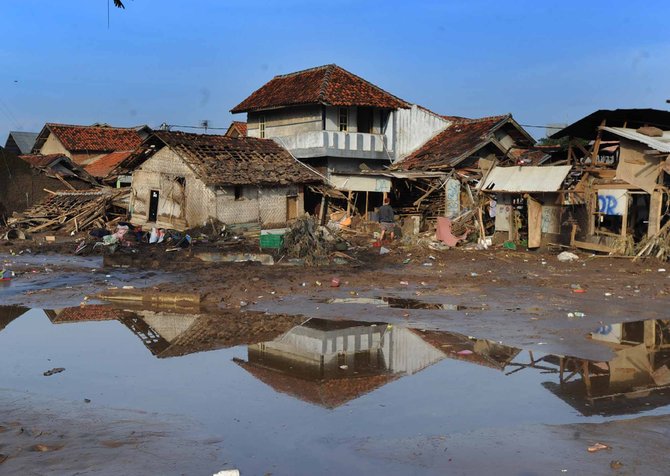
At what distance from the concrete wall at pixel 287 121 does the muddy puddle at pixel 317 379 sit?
1735 centimetres

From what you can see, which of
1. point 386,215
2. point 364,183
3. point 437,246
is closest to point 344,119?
point 364,183

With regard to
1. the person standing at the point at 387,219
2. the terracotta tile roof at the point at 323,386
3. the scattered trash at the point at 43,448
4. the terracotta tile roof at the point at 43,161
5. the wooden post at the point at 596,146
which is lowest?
the terracotta tile roof at the point at 323,386

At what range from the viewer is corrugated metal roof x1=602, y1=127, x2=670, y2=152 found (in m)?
16.4

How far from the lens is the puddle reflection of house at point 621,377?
662 cm

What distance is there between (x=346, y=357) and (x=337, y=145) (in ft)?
62.5

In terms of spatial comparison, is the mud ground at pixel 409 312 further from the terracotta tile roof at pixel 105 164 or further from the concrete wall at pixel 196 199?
the terracotta tile roof at pixel 105 164

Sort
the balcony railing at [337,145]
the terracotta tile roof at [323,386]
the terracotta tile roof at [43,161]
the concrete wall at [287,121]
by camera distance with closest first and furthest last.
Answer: the terracotta tile roof at [323,386] → the balcony railing at [337,145] → the concrete wall at [287,121] → the terracotta tile roof at [43,161]

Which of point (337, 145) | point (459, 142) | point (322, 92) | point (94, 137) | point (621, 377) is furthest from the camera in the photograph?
point (94, 137)

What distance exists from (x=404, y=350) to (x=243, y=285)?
569cm

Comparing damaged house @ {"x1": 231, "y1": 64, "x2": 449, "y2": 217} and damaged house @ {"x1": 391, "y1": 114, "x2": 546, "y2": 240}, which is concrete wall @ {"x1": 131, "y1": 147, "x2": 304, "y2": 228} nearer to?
damaged house @ {"x1": 231, "y1": 64, "x2": 449, "y2": 217}

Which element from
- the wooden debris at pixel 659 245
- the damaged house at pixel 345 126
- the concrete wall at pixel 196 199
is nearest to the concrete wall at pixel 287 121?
the damaged house at pixel 345 126

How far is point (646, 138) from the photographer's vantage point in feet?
55.9

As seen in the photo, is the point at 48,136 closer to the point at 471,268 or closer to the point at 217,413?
the point at 471,268

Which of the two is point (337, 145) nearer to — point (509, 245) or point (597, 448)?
point (509, 245)
